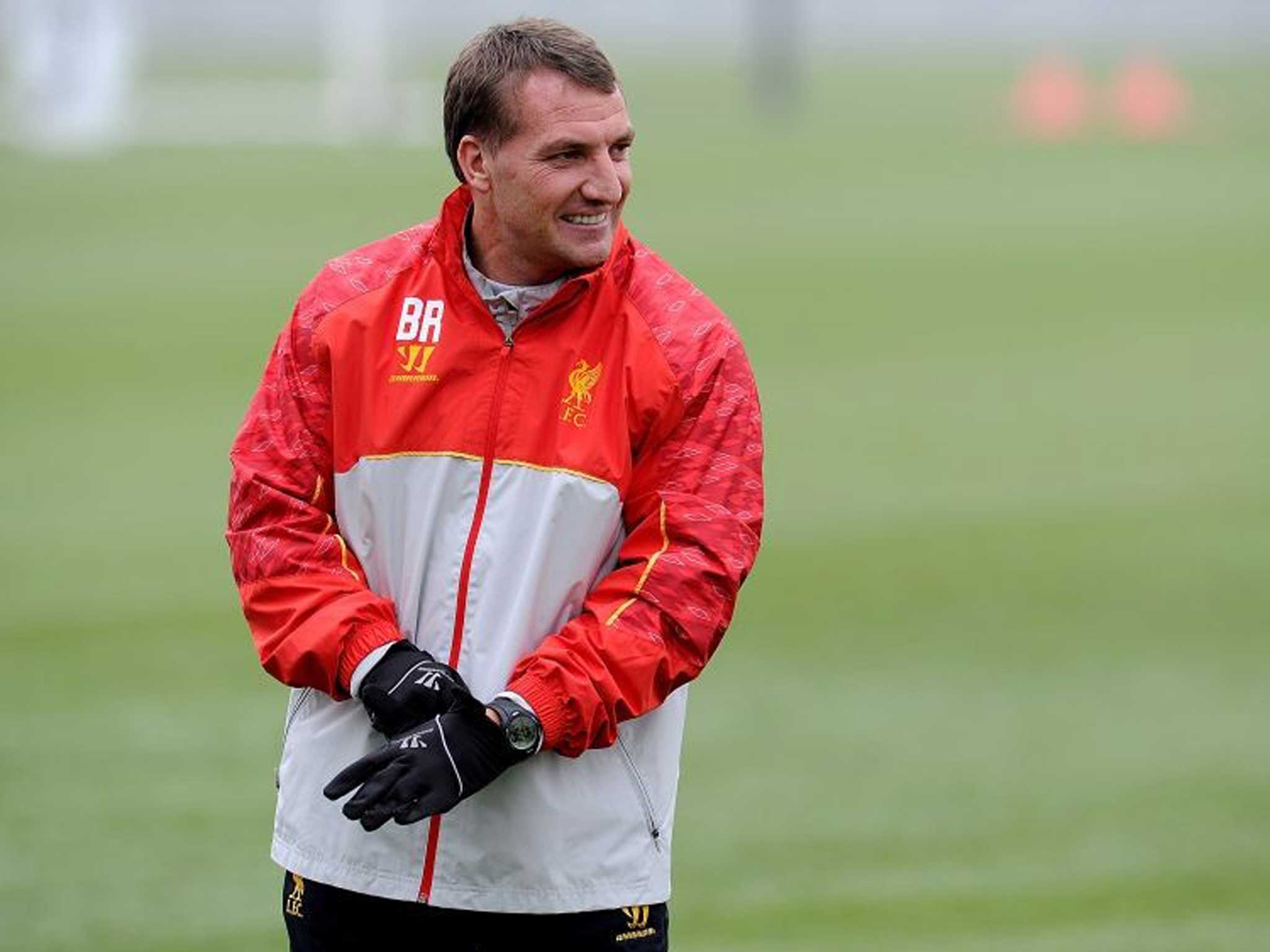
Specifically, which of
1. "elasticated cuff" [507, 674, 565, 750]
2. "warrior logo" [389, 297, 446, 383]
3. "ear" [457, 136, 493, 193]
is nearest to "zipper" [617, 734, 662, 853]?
"elasticated cuff" [507, 674, 565, 750]

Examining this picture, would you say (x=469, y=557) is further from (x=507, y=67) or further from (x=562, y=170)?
(x=507, y=67)

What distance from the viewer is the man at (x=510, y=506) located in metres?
4.08

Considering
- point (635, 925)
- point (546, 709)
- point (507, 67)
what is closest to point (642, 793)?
point (635, 925)

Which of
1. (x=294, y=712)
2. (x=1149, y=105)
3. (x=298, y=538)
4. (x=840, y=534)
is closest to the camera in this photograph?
(x=298, y=538)

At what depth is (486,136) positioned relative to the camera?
13.5 feet

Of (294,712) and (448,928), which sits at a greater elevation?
(294,712)

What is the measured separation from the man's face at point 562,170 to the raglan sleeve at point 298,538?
37cm

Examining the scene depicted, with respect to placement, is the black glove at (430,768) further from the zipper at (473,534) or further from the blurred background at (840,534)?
the blurred background at (840,534)

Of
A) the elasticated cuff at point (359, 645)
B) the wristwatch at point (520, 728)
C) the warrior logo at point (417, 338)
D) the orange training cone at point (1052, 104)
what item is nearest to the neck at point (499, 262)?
the warrior logo at point (417, 338)

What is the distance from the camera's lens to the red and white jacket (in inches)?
161

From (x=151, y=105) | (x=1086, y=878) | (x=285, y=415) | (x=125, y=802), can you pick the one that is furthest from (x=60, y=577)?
(x=151, y=105)

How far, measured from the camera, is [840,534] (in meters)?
12.2

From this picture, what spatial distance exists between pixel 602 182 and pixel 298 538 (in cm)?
75

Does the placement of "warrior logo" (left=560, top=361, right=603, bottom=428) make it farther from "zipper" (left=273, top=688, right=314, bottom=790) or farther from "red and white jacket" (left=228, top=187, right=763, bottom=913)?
"zipper" (left=273, top=688, right=314, bottom=790)
